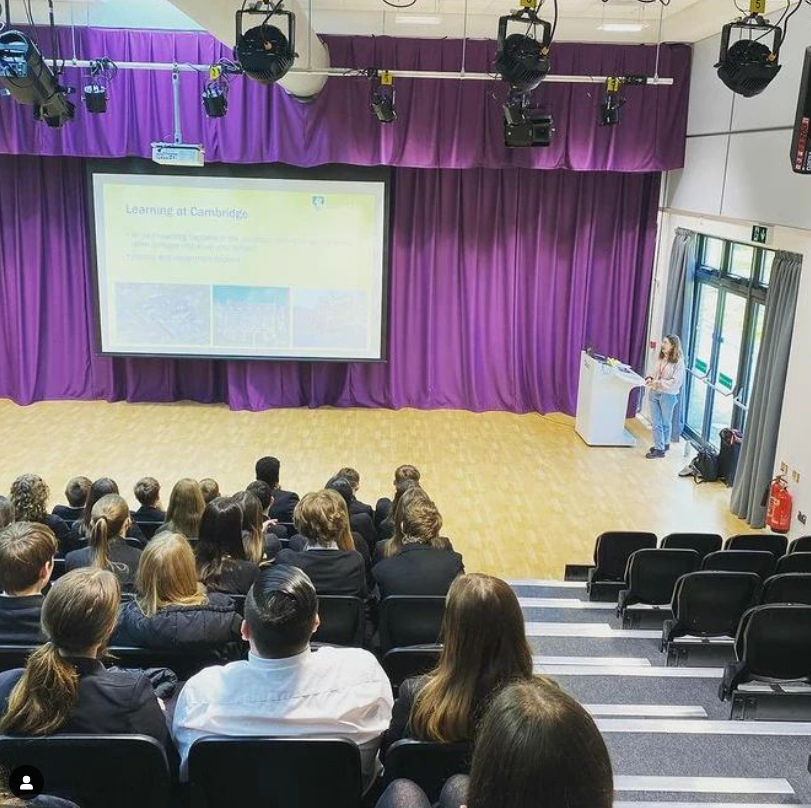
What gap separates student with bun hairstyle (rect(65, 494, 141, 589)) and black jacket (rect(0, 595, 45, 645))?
79 centimetres

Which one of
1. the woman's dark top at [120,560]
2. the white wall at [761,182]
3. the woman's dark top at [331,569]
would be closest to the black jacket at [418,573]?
the woman's dark top at [331,569]

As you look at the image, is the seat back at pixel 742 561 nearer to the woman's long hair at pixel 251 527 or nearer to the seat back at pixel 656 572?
the seat back at pixel 656 572

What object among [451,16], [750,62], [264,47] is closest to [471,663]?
[264,47]

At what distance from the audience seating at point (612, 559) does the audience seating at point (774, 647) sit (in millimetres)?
1566

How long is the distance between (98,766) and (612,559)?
3.75 metres

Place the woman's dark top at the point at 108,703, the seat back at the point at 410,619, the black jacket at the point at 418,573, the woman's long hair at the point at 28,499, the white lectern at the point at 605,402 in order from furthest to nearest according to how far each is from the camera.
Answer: the white lectern at the point at 605,402
the woman's long hair at the point at 28,499
the black jacket at the point at 418,573
the seat back at the point at 410,619
the woman's dark top at the point at 108,703

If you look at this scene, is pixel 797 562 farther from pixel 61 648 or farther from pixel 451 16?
pixel 451 16

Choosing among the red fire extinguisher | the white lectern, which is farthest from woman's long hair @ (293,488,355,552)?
the white lectern

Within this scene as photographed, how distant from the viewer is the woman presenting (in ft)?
29.4

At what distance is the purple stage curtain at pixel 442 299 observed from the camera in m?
10.5

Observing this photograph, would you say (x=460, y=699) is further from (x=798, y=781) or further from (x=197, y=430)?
(x=197, y=430)

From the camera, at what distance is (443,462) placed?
8906 millimetres

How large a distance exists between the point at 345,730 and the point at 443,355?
8901 mm

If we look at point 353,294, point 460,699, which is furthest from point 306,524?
point 353,294
